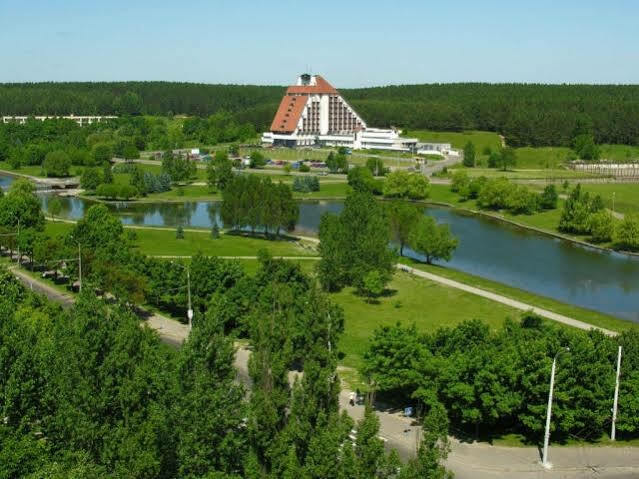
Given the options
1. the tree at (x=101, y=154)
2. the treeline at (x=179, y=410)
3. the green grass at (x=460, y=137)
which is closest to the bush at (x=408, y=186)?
the green grass at (x=460, y=137)

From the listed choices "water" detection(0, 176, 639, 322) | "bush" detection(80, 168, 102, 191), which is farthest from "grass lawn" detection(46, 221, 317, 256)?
"bush" detection(80, 168, 102, 191)

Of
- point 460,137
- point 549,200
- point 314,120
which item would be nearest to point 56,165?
point 314,120

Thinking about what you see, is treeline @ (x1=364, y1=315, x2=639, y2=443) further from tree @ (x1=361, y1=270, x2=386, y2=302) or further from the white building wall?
the white building wall

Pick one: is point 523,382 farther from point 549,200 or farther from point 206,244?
point 549,200

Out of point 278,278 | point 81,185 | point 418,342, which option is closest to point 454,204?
point 81,185

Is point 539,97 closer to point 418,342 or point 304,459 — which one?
point 418,342
